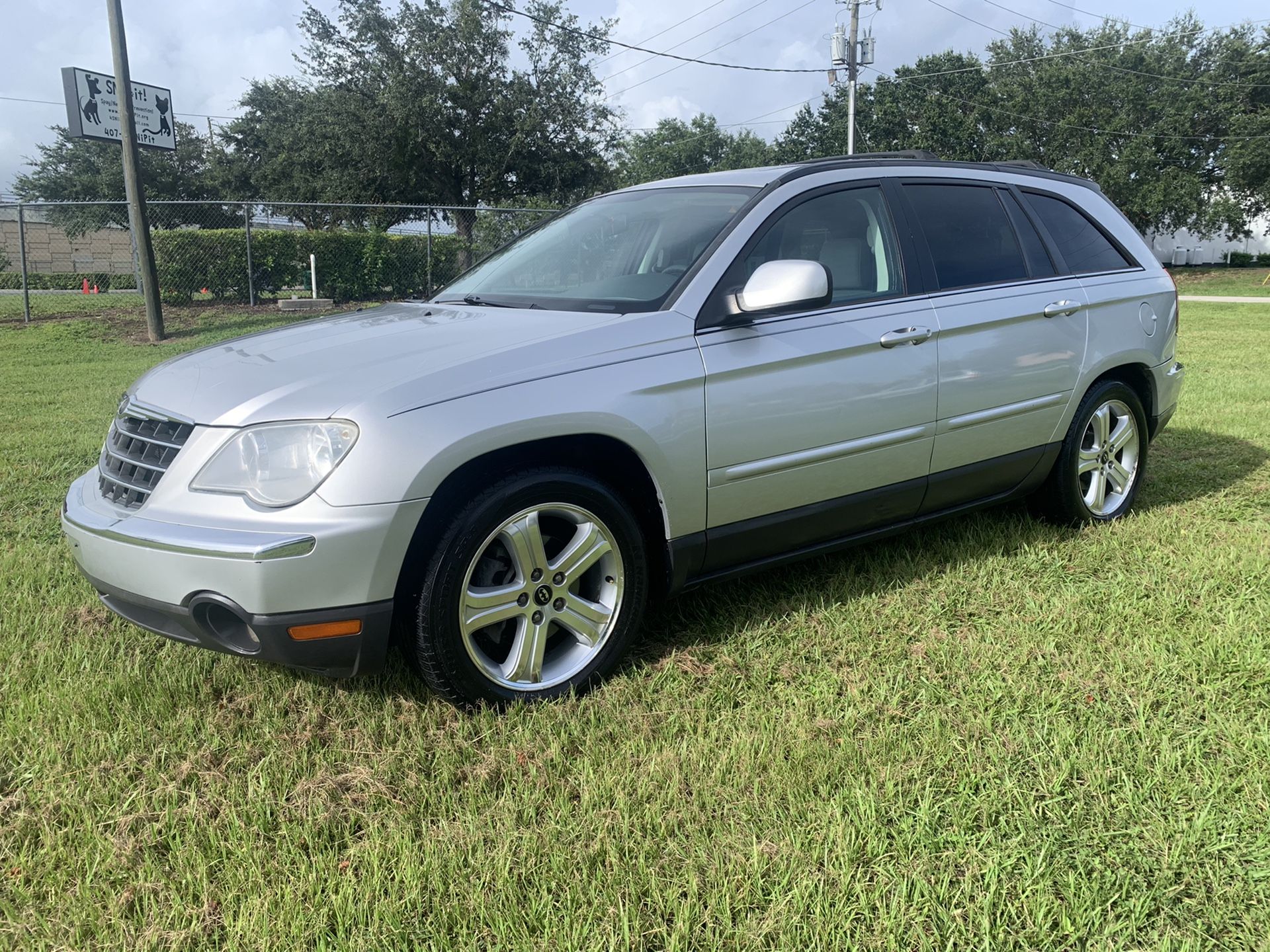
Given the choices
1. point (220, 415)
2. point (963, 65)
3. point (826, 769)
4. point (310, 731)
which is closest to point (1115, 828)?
point (826, 769)

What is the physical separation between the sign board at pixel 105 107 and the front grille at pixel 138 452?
11383mm

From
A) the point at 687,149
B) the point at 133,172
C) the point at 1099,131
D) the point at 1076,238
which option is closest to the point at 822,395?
the point at 1076,238

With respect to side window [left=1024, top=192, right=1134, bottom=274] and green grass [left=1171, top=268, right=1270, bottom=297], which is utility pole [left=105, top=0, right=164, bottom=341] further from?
green grass [left=1171, top=268, right=1270, bottom=297]

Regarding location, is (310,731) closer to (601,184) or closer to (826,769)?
(826,769)

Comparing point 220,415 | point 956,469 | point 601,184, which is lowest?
point 956,469

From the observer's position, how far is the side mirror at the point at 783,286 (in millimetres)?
3080

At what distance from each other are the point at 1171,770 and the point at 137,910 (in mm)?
2568

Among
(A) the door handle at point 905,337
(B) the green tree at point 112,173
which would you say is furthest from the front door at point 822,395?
(B) the green tree at point 112,173

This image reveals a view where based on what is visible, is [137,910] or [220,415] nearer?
[137,910]

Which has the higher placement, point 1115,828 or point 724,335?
point 724,335

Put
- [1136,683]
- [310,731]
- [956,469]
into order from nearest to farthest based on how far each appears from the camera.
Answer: [310,731] < [1136,683] < [956,469]

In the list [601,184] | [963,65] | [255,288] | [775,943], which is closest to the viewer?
[775,943]

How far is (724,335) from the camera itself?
3168 millimetres

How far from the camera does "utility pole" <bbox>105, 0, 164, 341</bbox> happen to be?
11.9 meters
